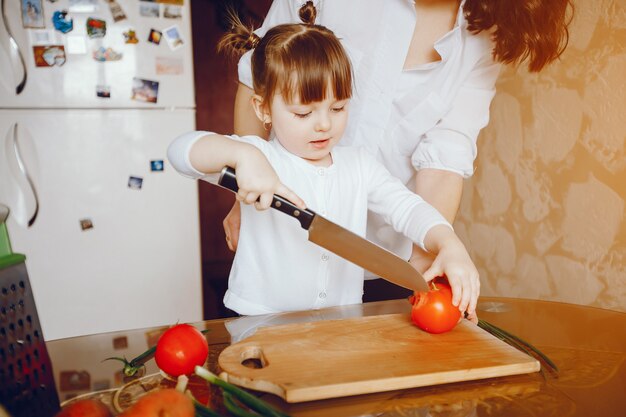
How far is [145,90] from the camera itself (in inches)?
91.4

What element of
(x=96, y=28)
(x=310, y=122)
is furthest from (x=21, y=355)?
(x=96, y=28)

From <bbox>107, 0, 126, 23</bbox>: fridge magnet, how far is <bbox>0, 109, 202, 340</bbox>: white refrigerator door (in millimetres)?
379

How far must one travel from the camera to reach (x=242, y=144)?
924 millimetres

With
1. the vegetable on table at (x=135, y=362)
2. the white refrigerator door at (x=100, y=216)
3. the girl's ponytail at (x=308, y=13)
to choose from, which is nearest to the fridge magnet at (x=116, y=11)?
the white refrigerator door at (x=100, y=216)

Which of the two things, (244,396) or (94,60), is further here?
(94,60)

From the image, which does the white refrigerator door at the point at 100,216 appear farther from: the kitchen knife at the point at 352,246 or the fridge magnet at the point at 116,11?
the kitchen knife at the point at 352,246

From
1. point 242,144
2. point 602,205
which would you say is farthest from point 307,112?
point 602,205

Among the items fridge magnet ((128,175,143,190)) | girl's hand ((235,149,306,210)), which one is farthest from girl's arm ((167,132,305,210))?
fridge magnet ((128,175,143,190))

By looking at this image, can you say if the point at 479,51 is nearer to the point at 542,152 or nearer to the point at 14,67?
the point at 542,152

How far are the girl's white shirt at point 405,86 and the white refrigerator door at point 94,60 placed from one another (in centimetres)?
111

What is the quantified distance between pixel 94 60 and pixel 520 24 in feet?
5.70

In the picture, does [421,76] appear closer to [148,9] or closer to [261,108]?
[261,108]

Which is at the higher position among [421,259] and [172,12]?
[172,12]

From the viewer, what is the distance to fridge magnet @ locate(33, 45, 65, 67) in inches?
85.6
